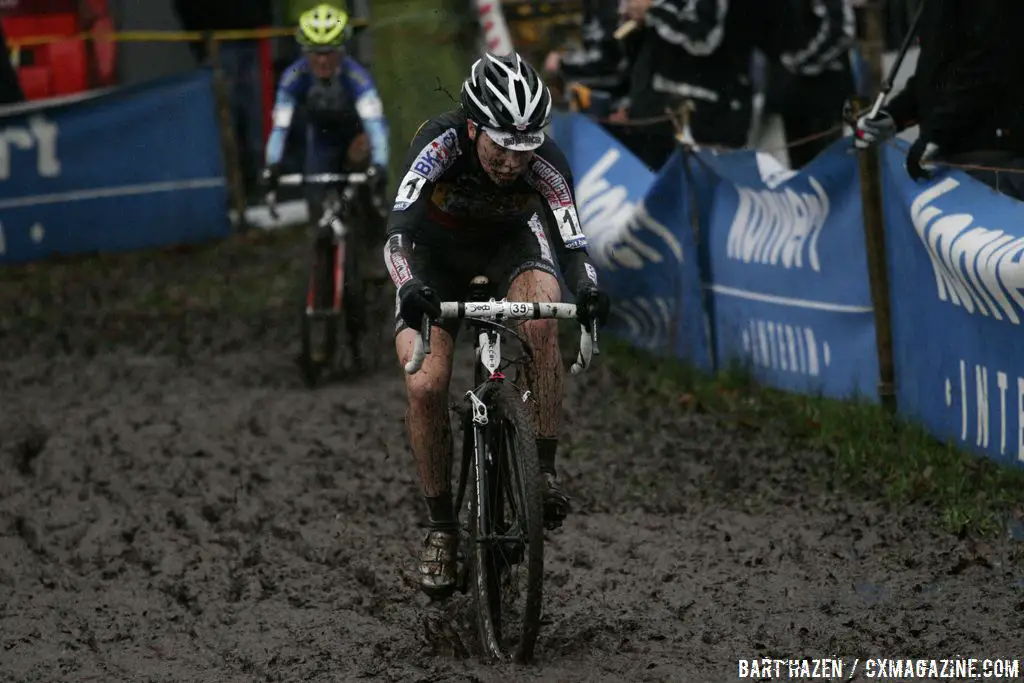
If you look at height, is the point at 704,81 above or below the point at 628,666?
above

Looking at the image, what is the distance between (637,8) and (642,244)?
167cm

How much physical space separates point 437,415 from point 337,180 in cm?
566

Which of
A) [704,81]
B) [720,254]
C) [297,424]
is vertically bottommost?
[297,424]

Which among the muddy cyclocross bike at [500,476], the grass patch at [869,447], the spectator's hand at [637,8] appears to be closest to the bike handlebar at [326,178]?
the spectator's hand at [637,8]

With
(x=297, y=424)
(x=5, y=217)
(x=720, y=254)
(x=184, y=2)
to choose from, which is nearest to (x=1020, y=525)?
(x=720, y=254)

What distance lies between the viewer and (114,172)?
1794cm

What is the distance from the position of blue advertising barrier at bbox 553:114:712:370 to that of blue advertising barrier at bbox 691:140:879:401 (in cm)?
19

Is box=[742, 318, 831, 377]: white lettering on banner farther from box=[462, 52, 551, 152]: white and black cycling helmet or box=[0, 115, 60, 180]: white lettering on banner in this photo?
box=[0, 115, 60, 180]: white lettering on banner

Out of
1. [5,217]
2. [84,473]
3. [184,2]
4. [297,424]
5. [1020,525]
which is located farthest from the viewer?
[184,2]

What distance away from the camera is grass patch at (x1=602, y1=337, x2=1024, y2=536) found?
25.6 feet

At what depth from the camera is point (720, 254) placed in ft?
36.5

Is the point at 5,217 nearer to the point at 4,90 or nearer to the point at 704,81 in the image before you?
the point at 4,90

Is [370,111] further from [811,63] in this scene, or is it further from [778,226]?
[778,226]

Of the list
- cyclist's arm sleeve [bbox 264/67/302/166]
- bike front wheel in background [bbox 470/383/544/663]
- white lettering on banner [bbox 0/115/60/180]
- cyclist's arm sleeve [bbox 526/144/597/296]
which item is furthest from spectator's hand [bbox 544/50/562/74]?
bike front wheel in background [bbox 470/383/544/663]
